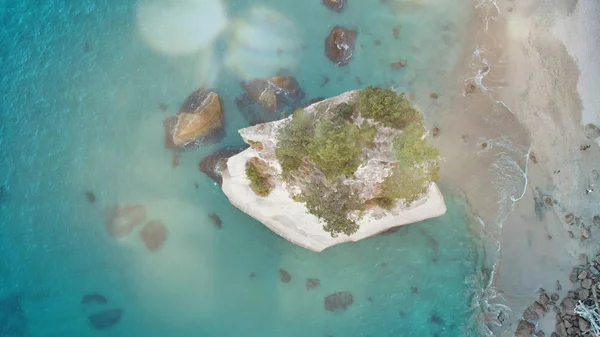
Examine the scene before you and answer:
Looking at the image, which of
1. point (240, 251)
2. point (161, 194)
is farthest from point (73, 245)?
point (240, 251)

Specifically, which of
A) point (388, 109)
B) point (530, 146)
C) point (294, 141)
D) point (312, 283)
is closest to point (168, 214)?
point (312, 283)

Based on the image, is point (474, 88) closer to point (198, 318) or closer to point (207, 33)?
point (207, 33)

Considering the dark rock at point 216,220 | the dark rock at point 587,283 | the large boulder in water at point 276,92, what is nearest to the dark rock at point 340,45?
the large boulder in water at point 276,92

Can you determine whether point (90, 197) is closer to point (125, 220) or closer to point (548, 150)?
point (125, 220)

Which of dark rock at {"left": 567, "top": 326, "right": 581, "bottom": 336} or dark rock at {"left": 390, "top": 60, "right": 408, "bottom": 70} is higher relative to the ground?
dark rock at {"left": 390, "top": 60, "right": 408, "bottom": 70}

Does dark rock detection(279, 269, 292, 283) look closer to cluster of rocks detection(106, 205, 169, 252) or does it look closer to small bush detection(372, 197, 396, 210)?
small bush detection(372, 197, 396, 210)

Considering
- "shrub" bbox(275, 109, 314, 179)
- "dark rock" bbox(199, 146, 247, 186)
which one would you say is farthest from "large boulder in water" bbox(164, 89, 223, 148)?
"shrub" bbox(275, 109, 314, 179)
